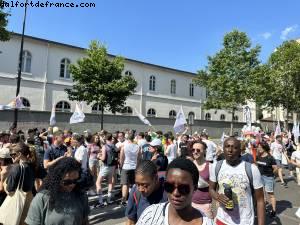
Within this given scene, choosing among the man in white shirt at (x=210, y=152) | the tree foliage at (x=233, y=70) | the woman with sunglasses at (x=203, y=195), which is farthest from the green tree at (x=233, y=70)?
the woman with sunglasses at (x=203, y=195)

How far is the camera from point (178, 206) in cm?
183

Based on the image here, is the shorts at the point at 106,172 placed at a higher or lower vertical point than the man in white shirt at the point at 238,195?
lower

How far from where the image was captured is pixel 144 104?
119 feet

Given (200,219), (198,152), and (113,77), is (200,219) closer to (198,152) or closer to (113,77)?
(198,152)

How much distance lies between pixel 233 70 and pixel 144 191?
3034 cm

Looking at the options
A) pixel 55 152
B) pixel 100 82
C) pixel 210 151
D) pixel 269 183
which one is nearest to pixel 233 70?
pixel 100 82

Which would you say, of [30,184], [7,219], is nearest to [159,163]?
[30,184]

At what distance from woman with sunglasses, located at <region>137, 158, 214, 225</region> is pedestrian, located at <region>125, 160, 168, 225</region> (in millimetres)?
962

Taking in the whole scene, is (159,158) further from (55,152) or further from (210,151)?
(210,151)

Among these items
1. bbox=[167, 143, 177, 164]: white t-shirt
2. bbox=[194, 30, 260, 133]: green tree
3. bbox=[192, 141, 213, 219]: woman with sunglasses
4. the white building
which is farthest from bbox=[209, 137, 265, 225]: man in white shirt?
bbox=[194, 30, 260, 133]: green tree

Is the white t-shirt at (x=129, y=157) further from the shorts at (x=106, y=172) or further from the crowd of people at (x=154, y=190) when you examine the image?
the crowd of people at (x=154, y=190)

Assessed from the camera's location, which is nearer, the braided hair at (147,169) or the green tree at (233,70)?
the braided hair at (147,169)

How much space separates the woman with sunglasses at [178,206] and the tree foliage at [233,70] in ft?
98.9

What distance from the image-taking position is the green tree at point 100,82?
902 inches
